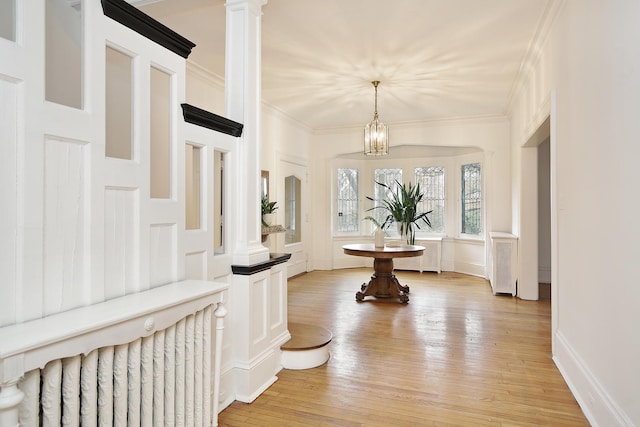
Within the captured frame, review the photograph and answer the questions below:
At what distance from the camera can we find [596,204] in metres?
2.04

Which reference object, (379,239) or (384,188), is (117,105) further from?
(384,188)

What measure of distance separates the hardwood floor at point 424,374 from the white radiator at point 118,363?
628 millimetres

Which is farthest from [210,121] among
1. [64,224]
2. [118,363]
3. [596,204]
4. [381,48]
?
[381,48]

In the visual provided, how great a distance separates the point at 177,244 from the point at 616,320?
6.96 ft

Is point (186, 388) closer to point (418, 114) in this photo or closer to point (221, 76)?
point (221, 76)

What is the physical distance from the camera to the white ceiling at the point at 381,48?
3.01 meters

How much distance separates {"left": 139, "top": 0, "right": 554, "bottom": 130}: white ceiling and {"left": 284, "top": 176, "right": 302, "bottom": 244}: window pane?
4.32 feet

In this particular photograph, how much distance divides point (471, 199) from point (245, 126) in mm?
5384

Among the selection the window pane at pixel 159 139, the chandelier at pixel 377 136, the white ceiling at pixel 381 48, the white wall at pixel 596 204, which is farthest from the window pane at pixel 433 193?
the window pane at pixel 159 139

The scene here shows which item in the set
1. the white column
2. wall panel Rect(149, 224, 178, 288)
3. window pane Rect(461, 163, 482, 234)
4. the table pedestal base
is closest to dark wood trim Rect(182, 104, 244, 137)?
the white column

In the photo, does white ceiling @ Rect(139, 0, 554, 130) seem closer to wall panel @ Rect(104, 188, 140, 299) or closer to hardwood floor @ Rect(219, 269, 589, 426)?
wall panel @ Rect(104, 188, 140, 299)

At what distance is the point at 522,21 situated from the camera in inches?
125

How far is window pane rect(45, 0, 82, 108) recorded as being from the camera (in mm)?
1744

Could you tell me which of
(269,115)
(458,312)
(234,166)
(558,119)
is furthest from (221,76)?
(458,312)
